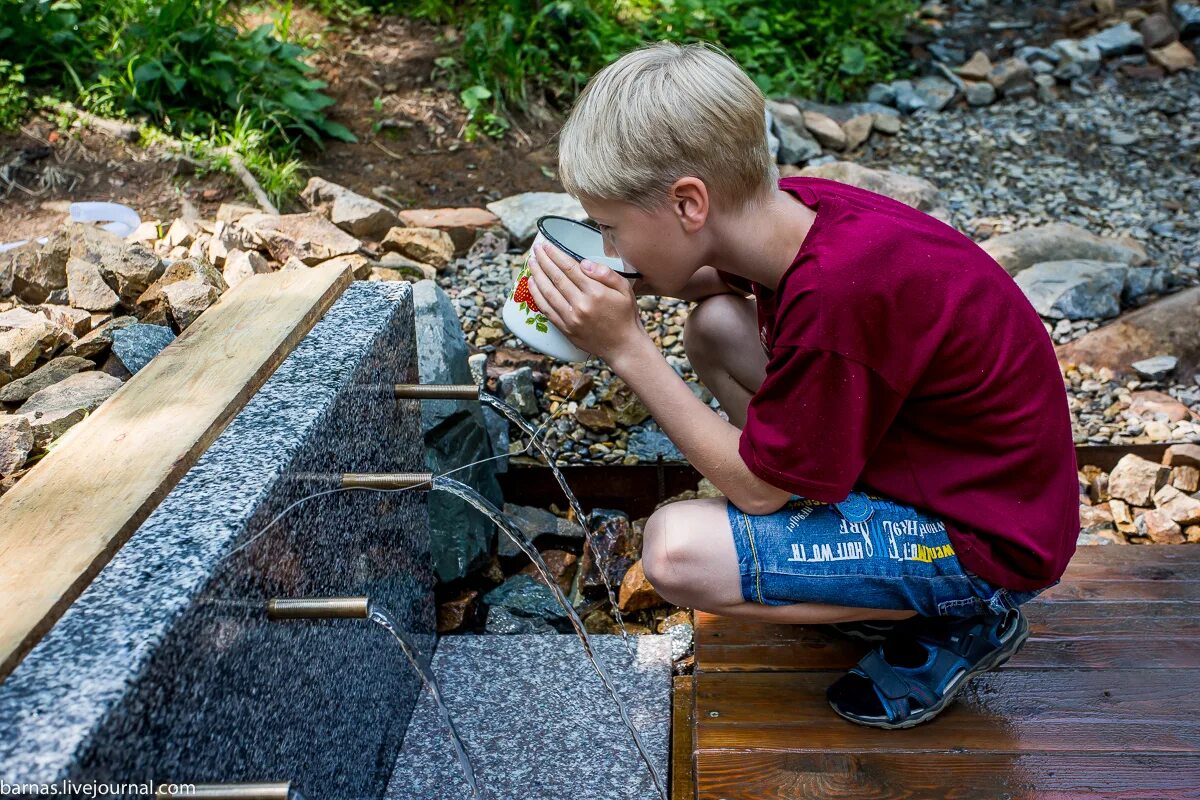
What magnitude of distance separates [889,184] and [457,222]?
6.40 feet

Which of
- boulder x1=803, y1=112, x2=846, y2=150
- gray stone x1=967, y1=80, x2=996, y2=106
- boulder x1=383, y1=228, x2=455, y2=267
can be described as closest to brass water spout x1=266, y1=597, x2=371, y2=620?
boulder x1=383, y1=228, x2=455, y2=267

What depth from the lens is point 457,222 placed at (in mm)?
4004

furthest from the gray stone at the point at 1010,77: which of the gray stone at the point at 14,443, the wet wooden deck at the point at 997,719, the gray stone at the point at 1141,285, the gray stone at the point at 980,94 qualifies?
the gray stone at the point at 14,443

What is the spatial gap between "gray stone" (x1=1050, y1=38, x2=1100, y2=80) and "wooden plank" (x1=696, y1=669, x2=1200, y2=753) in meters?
5.60

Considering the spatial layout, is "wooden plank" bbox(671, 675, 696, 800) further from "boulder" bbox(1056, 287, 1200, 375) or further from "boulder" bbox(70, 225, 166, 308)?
"boulder" bbox(1056, 287, 1200, 375)

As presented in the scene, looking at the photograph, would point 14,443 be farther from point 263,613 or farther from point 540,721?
point 540,721

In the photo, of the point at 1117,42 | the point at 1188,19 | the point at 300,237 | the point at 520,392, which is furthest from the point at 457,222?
the point at 1188,19

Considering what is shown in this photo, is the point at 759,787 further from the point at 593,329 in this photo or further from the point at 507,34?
the point at 507,34

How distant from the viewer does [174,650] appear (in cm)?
112

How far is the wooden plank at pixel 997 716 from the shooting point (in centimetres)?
170

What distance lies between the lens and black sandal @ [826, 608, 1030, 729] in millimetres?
1723

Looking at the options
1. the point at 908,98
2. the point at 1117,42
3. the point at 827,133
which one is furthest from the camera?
the point at 1117,42

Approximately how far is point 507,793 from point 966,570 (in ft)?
3.10

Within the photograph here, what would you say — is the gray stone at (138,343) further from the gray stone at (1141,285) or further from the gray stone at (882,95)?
the gray stone at (882,95)
